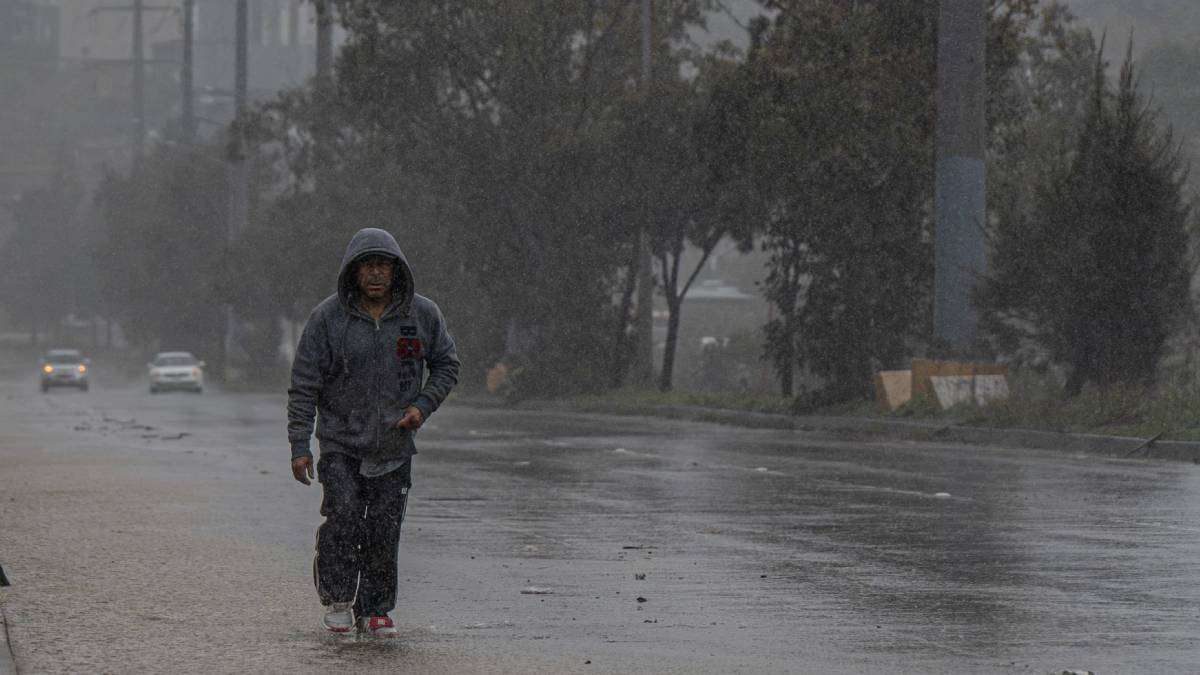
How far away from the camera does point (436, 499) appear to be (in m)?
17.5

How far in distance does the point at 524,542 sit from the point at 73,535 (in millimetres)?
3080

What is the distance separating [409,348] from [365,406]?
304 mm

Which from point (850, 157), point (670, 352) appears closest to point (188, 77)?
point (670, 352)

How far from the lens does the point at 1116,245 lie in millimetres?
26438

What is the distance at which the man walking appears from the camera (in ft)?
30.4

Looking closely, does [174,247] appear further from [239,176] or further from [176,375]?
[176,375]

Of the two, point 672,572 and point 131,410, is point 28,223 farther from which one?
point 672,572

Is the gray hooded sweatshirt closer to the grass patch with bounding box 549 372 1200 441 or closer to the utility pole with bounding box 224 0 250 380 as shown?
the grass patch with bounding box 549 372 1200 441

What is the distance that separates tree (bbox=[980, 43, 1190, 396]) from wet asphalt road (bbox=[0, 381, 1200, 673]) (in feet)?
13.5

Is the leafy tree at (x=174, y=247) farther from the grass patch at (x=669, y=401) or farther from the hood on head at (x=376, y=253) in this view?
the hood on head at (x=376, y=253)

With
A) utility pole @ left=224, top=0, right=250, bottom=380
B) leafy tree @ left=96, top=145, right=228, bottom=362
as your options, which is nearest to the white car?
utility pole @ left=224, top=0, right=250, bottom=380

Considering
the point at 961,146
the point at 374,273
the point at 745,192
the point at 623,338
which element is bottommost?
the point at 374,273

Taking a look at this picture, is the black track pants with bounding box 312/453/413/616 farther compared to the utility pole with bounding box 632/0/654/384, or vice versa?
the utility pole with bounding box 632/0/654/384

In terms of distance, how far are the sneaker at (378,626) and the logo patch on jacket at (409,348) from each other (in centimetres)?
113
